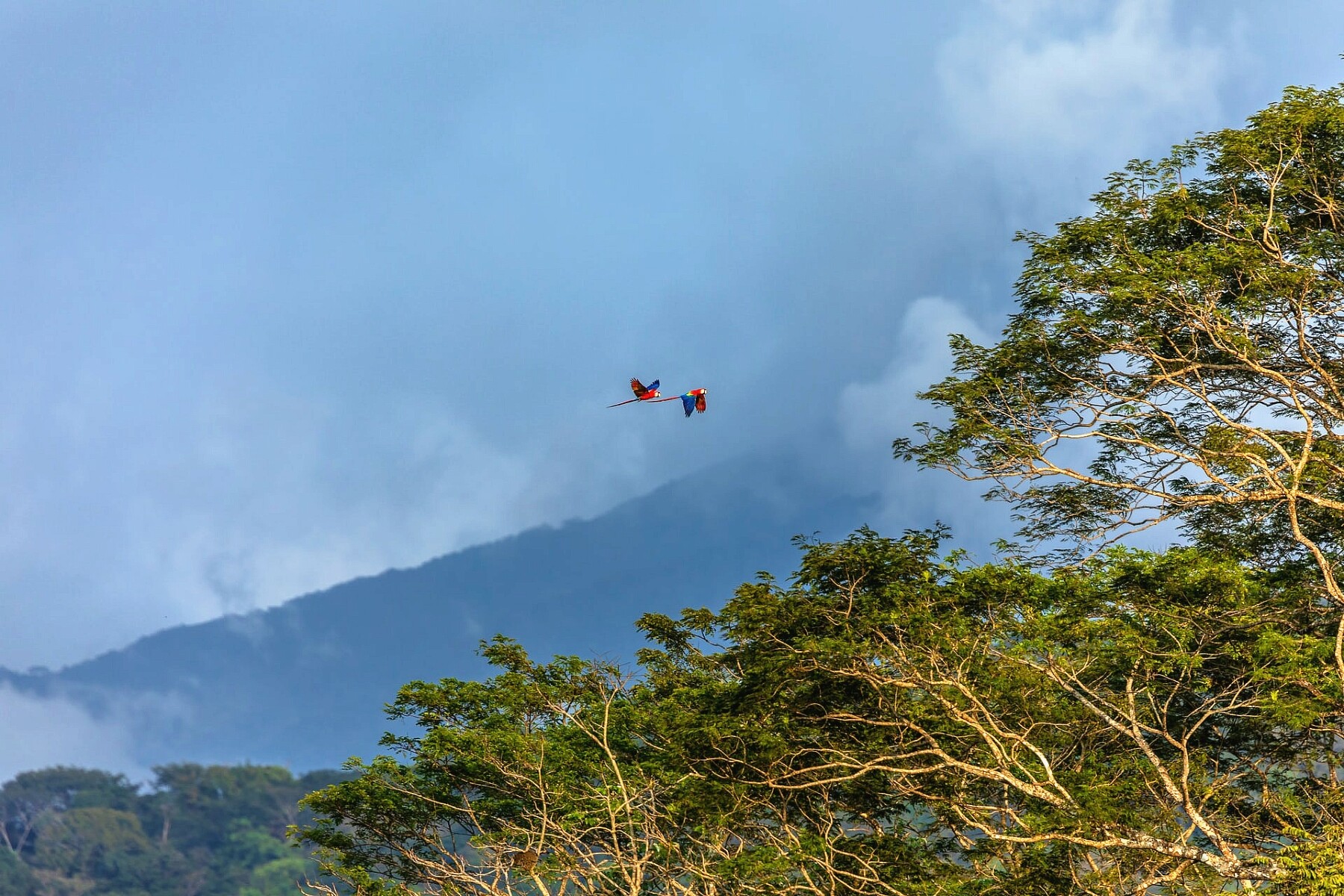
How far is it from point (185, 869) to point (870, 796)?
88257 mm

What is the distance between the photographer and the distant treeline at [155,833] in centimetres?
9219

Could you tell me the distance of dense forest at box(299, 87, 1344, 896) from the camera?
15344mm

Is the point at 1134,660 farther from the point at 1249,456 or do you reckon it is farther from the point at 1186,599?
the point at 1249,456

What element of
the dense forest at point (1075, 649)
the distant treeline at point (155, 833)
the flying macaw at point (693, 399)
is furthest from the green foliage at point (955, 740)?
the distant treeline at point (155, 833)

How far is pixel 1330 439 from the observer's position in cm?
1672

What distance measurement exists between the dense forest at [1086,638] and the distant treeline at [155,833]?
74925 millimetres

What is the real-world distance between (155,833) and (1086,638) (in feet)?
325

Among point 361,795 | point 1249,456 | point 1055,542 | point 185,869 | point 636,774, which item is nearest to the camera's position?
point 1249,456

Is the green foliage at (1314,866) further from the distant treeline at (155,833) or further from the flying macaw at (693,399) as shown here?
the distant treeline at (155,833)

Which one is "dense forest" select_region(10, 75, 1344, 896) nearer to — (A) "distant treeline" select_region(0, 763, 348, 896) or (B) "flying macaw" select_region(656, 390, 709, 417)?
(B) "flying macaw" select_region(656, 390, 709, 417)

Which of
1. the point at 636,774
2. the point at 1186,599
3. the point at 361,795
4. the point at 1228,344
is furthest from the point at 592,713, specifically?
the point at 1228,344

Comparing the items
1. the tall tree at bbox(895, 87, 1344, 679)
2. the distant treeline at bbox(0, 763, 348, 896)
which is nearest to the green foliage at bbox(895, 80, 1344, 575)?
the tall tree at bbox(895, 87, 1344, 679)

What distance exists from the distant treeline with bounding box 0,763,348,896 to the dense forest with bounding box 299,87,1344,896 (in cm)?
7493

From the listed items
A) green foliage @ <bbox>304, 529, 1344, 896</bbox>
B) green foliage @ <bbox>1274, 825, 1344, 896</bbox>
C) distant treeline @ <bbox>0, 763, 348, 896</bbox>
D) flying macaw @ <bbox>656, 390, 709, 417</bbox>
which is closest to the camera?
green foliage @ <bbox>1274, 825, 1344, 896</bbox>
